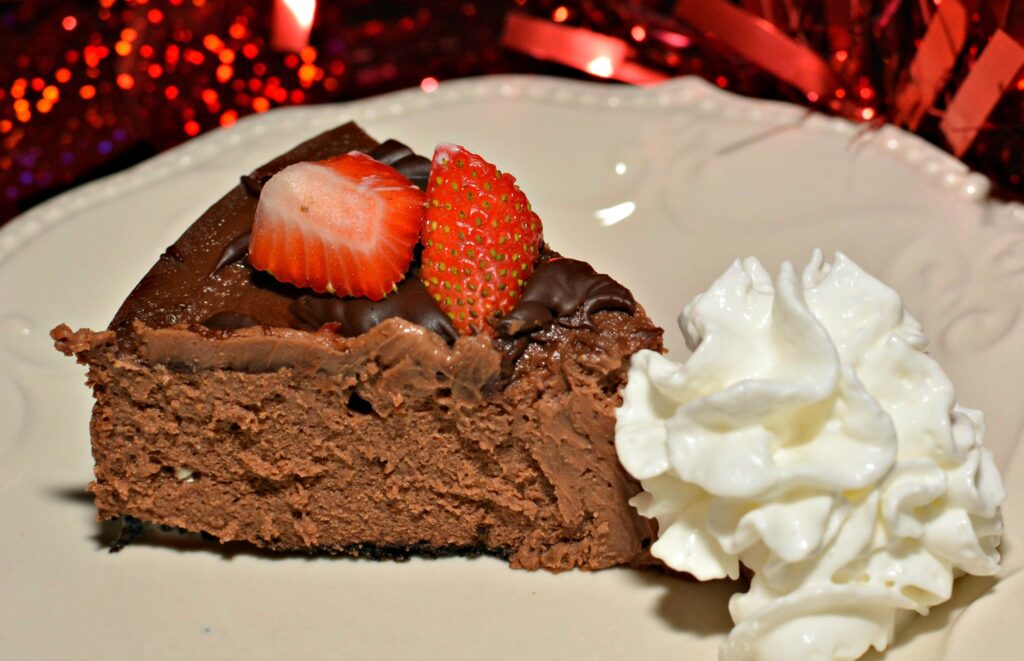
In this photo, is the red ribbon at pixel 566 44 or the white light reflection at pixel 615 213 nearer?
the white light reflection at pixel 615 213

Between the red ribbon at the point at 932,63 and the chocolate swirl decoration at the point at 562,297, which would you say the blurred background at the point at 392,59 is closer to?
the red ribbon at the point at 932,63

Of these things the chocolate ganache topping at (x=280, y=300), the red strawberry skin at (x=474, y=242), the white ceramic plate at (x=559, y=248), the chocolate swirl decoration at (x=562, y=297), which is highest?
the red strawberry skin at (x=474, y=242)

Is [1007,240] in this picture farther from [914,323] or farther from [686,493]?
[686,493]

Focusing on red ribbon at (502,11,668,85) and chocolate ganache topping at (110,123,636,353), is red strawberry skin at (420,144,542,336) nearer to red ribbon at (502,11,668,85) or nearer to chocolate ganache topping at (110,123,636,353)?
chocolate ganache topping at (110,123,636,353)

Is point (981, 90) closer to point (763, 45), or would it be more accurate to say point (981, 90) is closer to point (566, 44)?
point (763, 45)

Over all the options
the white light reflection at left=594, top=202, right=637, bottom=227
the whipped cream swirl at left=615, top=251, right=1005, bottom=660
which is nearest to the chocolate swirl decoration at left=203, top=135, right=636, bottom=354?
the whipped cream swirl at left=615, top=251, right=1005, bottom=660

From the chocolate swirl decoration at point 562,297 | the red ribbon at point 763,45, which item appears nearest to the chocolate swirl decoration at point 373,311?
the chocolate swirl decoration at point 562,297
